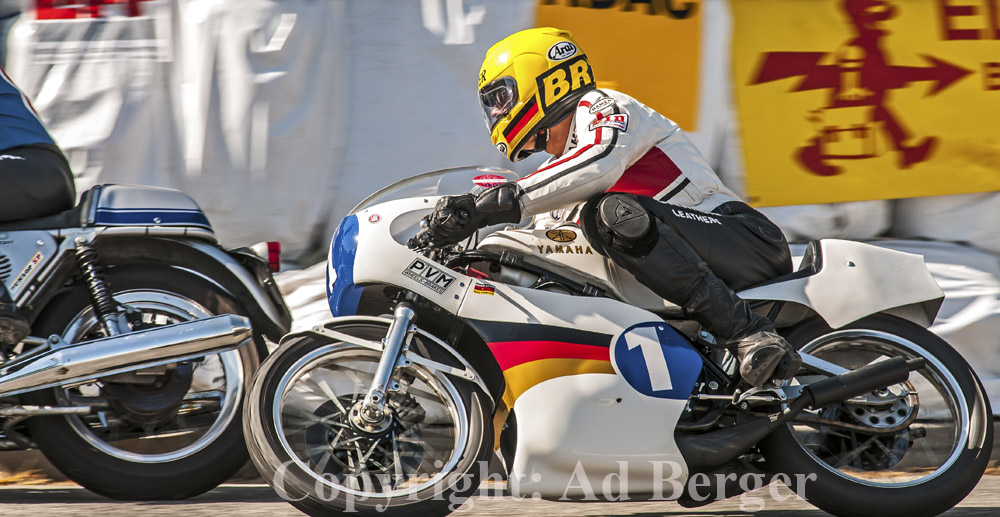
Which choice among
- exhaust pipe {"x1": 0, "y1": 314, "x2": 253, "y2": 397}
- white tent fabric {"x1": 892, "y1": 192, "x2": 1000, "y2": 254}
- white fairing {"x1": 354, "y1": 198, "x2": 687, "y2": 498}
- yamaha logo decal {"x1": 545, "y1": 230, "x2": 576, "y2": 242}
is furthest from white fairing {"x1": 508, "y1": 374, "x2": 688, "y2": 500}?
white tent fabric {"x1": 892, "y1": 192, "x2": 1000, "y2": 254}

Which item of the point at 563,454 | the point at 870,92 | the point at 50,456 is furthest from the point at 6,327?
the point at 870,92

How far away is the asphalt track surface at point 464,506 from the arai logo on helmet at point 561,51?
151 centimetres

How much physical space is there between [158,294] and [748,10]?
2955 mm

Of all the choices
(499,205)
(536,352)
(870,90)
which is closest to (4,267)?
(499,205)

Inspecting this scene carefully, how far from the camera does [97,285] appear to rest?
3467 millimetres

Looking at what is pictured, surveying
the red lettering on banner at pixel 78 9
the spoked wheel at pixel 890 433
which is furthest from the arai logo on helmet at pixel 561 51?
the red lettering on banner at pixel 78 9

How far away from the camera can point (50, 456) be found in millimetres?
3408

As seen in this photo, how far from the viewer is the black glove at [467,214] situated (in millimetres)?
3037

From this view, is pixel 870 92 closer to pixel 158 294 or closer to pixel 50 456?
pixel 158 294

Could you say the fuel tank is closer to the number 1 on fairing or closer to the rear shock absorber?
→ the number 1 on fairing

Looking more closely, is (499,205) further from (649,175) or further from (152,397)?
(152,397)

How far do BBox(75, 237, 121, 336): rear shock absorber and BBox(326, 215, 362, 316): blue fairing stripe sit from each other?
79 centimetres

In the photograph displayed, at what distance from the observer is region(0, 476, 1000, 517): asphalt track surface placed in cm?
337

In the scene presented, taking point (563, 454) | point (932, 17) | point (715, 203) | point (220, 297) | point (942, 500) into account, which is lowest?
point (942, 500)
